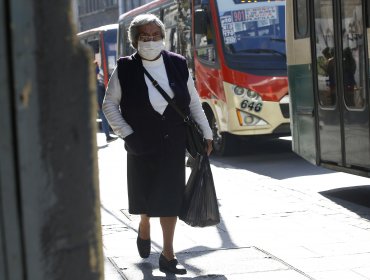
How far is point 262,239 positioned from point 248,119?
6.14m

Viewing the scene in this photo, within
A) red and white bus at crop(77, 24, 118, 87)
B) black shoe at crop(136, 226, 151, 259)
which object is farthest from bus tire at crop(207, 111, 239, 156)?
red and white bus at crop(77, 24, 118, 87)

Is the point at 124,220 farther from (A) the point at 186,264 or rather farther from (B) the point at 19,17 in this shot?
(B) the point at 19,17

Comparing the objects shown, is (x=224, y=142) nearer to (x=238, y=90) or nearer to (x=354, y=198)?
(x=238, y=90)

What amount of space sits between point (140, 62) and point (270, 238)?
203cm

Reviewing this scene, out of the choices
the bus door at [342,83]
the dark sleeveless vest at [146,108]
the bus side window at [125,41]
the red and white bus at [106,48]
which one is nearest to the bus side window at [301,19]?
the bus door at [342,83]

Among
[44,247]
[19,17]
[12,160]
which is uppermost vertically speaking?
[19,17]

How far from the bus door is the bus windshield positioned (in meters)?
4.01

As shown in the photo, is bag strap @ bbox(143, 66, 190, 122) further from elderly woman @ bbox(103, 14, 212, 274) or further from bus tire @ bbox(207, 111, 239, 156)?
bus tire @ bbox(207, 111, 239, 156)

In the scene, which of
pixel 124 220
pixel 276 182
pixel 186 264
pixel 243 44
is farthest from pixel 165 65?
pixel 243 44

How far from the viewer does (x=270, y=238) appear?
6.67 meters

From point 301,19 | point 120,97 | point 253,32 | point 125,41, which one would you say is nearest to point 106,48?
point 125,41

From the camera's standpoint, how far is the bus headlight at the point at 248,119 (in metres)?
12.7

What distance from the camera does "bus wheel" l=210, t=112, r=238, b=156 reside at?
43.8ft

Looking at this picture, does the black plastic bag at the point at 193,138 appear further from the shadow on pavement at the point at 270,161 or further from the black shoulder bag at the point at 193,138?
the shadow on pavement at the point at 270,161
